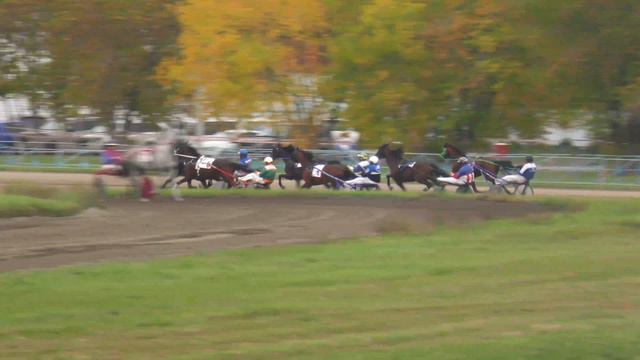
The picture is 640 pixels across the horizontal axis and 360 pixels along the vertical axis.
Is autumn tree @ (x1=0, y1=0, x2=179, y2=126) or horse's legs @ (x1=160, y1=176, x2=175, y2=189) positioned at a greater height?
autumn tree @ (x1=0, y1=0, x2=179, y2=126)

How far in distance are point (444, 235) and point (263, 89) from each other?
2556 centimetres

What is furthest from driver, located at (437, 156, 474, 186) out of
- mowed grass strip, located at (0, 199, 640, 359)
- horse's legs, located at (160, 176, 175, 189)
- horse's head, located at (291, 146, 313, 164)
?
mowed grass strip, located at (0, 199, 640, 359)

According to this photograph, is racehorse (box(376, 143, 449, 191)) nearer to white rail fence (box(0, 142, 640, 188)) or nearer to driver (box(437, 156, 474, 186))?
driver (box(437, 156, 474, 186))

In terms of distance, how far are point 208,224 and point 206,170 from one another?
12144 mm

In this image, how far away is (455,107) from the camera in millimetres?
45438

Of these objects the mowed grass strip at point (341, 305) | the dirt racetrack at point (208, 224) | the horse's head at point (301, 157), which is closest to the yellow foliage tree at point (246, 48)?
the horse's head at point (301, 157)

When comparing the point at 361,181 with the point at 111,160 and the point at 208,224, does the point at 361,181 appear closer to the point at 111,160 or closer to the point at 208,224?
the point at 111,160

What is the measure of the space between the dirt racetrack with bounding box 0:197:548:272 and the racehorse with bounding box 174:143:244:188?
4.81m

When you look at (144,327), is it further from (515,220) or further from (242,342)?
(515,220)

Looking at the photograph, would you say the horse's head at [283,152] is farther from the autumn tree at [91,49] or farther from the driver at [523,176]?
the autumn tree at [91,49]

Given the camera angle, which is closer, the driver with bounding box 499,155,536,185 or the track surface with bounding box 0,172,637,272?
the track surface with bounding box 0,172,637,272

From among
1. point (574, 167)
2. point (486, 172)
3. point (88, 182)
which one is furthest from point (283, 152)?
point (574, 167)

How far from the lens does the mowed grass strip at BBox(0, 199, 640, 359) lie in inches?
348

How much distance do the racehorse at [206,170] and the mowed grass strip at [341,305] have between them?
17019 millimetres
